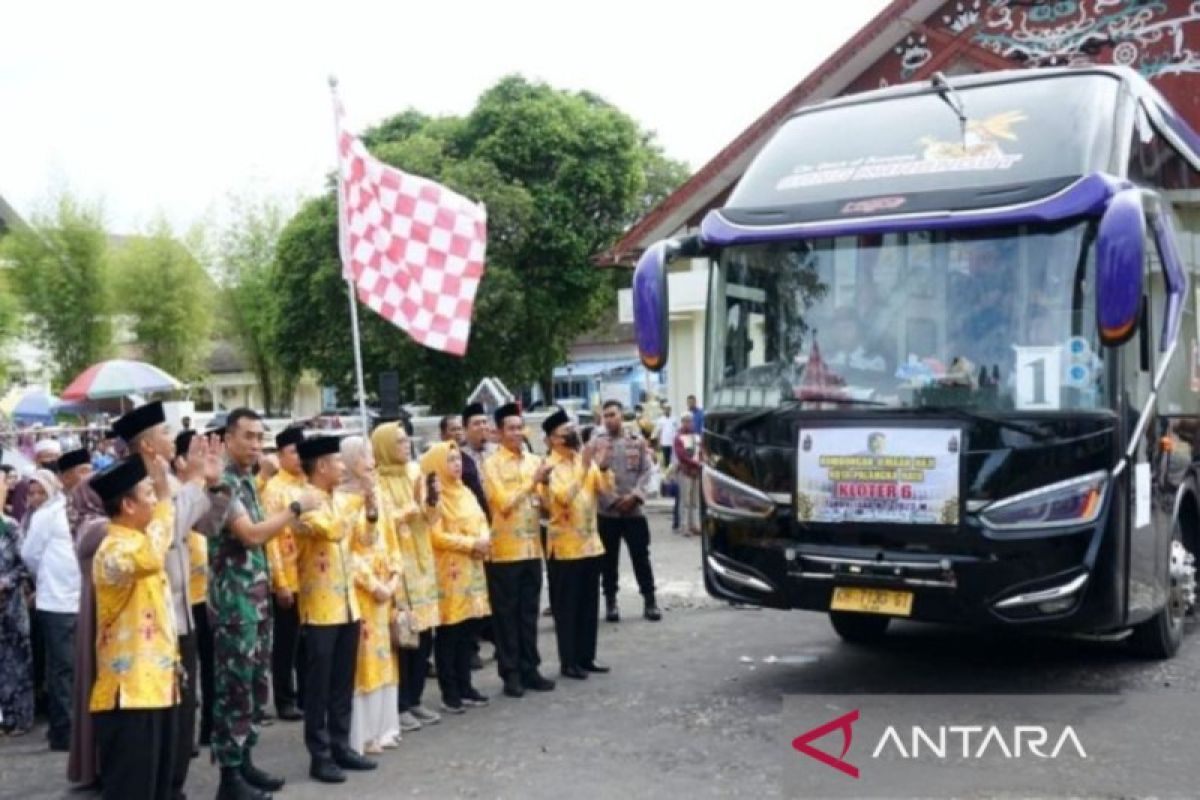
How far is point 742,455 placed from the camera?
7555mm

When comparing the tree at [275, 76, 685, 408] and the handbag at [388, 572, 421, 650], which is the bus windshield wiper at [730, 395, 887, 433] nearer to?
the handbag at [388, 572, 421, 650]

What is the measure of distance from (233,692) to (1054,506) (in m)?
4.28

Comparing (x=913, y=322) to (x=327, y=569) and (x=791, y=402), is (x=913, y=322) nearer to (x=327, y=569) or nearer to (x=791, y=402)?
(x=791, y=402)

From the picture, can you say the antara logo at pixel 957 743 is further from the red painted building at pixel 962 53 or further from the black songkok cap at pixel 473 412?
the red painted building at pixel 962 53

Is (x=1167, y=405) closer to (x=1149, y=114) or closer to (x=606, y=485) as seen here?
(x=1149, y=114)

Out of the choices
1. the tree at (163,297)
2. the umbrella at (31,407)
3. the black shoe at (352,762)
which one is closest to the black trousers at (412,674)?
the black shoe at (352,762)

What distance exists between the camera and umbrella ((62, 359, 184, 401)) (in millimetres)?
18688

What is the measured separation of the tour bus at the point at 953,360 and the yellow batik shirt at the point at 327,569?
2.28 m

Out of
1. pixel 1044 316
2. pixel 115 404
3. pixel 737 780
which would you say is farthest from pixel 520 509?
pixel 115 404

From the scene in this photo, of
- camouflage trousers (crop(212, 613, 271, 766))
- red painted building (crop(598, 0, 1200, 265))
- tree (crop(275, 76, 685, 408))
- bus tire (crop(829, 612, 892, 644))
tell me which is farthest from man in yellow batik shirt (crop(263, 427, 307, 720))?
tree (crop(275, 76, 685, 408))

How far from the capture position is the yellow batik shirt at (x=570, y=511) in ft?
28.0

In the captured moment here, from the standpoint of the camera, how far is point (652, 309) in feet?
25.1

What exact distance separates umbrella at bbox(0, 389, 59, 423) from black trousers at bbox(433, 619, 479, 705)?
18956 mm

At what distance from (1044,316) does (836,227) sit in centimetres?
129
